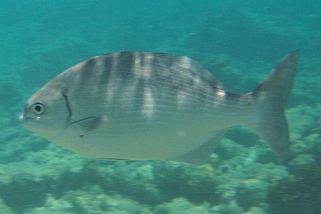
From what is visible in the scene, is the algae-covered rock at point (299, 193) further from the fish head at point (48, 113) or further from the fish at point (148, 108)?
the fish head at point (48, 113)

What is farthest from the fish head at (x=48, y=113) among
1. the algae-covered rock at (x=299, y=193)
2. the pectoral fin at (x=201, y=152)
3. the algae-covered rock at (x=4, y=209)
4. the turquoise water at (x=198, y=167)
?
the algae-covered rock at (x=4, y=209)

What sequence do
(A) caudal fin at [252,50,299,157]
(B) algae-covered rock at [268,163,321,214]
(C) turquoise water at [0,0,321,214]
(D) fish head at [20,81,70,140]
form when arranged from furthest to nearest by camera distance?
(C) turquoise water at [0,0,321,214], (B) algae-covered rock at [268,163,321,214], (A) caudal fin at [252,50,299,157], (D) fish head at [20,81,70,140]

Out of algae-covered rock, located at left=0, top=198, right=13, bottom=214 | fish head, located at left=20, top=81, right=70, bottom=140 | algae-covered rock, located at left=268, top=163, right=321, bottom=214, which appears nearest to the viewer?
fish head, located at left=20, top=81, right=70, bottom=140

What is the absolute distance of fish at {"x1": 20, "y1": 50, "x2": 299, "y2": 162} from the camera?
7.15ft

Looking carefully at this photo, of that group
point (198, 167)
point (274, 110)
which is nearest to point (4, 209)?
point (198, 167)

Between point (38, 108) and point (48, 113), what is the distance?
0.07m

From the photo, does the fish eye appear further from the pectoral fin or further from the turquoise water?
the turquoise water

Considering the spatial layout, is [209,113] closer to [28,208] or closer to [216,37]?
[28,208]

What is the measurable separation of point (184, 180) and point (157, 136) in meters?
3.92

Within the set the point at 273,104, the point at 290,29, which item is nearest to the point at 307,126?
the point at 273,104

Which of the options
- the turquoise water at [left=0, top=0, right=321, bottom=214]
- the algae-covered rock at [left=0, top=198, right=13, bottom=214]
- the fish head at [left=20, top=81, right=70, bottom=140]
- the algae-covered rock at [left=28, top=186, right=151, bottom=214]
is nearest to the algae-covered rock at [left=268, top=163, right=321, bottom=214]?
the turquoise water at [left=0, top=0, right=321, bottom=214]

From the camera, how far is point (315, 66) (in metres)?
15.3

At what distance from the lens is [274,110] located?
8.16 feet

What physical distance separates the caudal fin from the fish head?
1130mm
